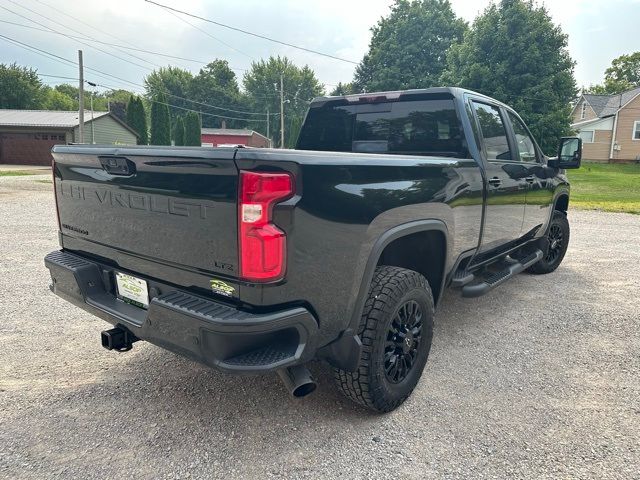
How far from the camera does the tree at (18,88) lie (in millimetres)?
47750

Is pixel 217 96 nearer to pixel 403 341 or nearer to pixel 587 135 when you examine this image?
pixel 587 135

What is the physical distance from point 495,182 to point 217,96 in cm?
7315

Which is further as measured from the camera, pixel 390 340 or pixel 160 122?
pixel 160 122

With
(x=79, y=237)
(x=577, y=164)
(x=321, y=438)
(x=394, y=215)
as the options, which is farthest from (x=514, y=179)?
(x=79, y=237)

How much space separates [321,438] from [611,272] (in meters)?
5.11

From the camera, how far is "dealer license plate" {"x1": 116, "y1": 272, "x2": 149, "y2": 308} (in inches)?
95.6

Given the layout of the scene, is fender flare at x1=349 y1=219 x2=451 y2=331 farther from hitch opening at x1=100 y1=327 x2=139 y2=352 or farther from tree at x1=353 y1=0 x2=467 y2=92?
tree at x1=353 y1=0 x2=467 y2=92

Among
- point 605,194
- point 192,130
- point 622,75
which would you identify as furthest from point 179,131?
point 622,75

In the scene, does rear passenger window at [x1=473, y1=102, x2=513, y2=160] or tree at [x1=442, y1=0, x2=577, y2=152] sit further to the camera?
tree at [x1=442, y1=0, x2=577, y2=152]

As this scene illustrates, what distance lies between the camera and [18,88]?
159ft

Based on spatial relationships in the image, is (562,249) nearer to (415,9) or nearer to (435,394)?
(435,394)

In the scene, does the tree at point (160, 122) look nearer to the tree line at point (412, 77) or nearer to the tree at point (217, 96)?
the tree line at point (412, 77)

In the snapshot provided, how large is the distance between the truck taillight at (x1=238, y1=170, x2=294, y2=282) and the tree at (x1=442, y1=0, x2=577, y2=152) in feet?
81.5

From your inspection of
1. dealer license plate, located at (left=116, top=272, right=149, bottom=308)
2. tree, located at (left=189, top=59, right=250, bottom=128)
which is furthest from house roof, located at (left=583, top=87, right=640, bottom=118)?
tree, located at (left=189, top=59, right=250, bottom=128)
